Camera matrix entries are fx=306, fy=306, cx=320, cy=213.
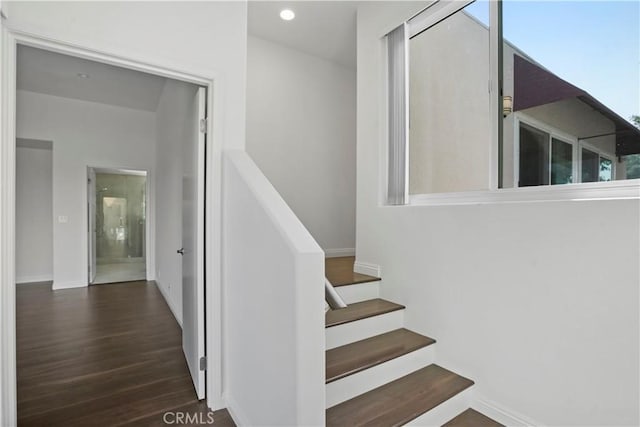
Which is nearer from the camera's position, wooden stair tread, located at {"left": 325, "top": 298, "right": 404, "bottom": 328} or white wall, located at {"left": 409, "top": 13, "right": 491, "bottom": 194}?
wooden stair tread, located at {"left": 325, "top": 298, "right": 404, "bottom": 328}

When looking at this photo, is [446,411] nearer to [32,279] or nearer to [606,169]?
[606,169]

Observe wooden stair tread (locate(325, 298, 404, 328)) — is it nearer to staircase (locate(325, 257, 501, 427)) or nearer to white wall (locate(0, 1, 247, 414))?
staircase (locate(325, 257, 501, 427))

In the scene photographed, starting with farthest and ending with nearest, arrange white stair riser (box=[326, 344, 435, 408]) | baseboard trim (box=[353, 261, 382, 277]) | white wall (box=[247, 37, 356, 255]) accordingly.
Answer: white wall (box=[247, 37, 356, 255])
baseboard trim (box=[353, 261, 382, 277])
white stair riser (box=[326, 344, 435, 408])

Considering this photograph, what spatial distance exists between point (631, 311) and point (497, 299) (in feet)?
1.92

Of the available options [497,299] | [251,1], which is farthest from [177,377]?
[251,1]

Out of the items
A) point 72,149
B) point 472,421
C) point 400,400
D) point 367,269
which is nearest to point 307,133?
point 367,269

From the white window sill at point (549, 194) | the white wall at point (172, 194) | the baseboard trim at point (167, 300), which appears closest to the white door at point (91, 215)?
the baseboard trim at point (167, 300)

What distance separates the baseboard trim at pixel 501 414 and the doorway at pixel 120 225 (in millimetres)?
6071

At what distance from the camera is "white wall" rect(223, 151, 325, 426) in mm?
1242

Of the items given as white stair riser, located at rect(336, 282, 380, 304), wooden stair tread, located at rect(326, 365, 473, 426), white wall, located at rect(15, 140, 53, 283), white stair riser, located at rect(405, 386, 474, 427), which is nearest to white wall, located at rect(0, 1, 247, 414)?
wooden stair tread, located at rect(326, 365, 473, 426)

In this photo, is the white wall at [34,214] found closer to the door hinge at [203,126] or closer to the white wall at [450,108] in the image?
the door hinge at [203,126]

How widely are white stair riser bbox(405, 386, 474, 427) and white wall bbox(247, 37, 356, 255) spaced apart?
277 centimetres

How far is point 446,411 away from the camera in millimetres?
1817

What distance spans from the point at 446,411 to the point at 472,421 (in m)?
0.19
